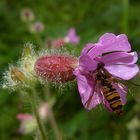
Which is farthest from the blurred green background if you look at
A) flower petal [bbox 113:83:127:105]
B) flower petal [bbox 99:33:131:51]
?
flower petal [bbox 99:33:131:51]

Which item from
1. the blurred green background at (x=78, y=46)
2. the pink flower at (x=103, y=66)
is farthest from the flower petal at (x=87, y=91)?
the blurred green background at (x=78, y=46)

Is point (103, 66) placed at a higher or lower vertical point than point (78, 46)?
lower

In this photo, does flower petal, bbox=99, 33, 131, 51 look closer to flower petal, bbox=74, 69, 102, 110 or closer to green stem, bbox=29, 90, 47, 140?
flower petal, bbox=74, 69, 102, 110

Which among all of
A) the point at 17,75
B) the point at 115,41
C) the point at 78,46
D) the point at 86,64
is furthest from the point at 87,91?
the point at 78,46

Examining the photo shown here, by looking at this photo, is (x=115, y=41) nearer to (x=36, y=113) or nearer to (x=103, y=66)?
(x=103, y=66)

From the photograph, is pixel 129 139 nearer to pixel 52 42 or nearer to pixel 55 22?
pixel 52 42

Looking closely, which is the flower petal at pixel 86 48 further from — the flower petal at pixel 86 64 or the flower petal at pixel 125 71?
the flower petal at pixel 125 71
